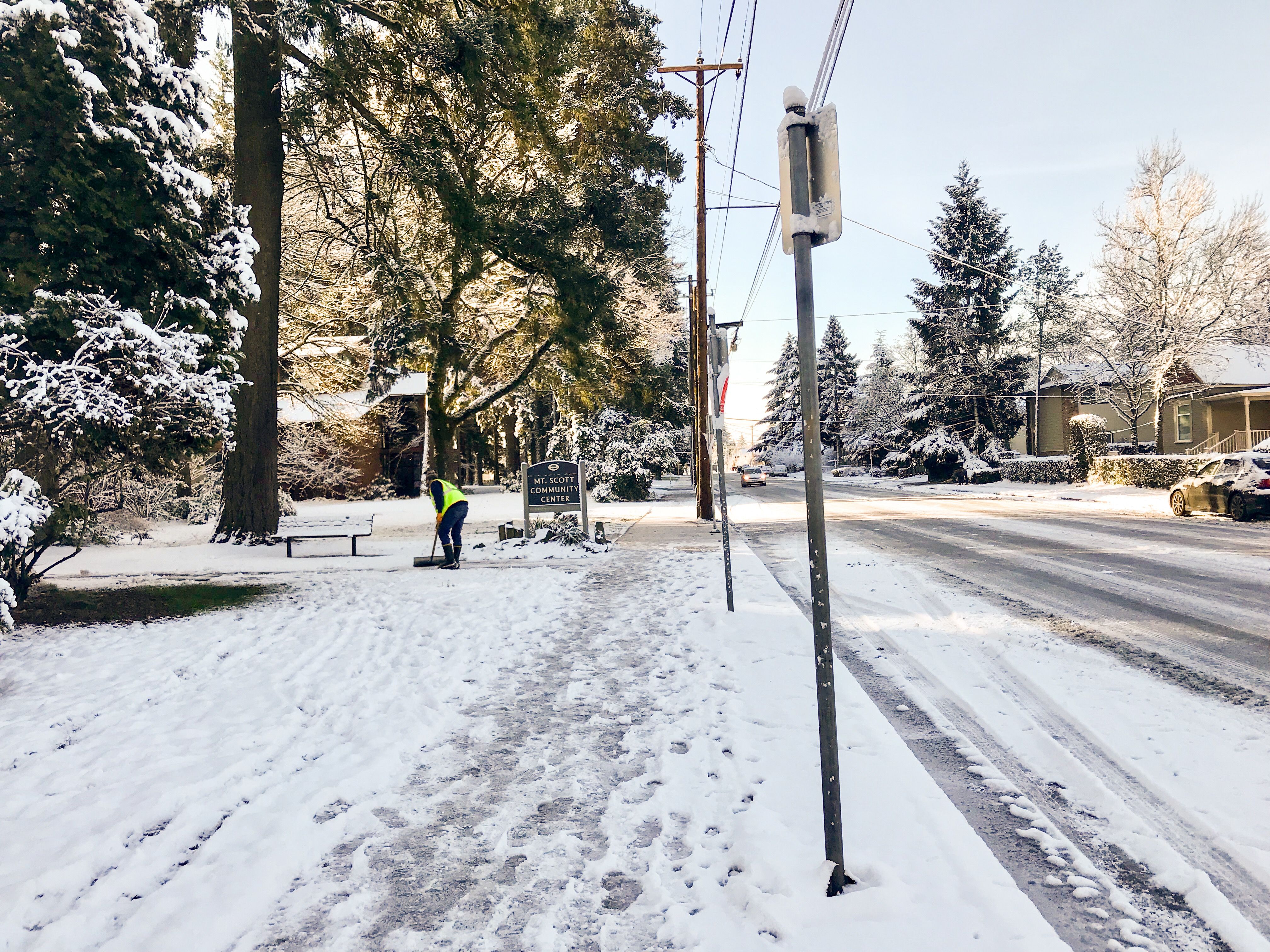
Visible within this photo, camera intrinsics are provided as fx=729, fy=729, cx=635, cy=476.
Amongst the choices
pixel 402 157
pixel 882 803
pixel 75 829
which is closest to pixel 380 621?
pixel 75 829

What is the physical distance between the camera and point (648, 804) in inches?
138

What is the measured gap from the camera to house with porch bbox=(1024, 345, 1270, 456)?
32969 millimetres

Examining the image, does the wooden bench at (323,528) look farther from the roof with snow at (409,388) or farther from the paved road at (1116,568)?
the roof with snow at (409,388)

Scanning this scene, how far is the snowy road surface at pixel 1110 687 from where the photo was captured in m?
2.96

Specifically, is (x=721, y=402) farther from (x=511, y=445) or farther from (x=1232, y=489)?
(x=511, y=445)

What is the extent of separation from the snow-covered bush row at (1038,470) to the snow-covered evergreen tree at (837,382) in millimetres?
27945

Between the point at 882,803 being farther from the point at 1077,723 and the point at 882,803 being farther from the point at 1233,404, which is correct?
the point at 1233,404

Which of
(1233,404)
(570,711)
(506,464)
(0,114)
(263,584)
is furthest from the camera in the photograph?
(506,464)

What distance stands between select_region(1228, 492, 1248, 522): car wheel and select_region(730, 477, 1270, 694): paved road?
200 millimetres

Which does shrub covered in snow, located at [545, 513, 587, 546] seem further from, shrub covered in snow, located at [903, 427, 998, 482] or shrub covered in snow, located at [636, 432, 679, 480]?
shrub covered in snow, located at [903, 427, 998, 482]

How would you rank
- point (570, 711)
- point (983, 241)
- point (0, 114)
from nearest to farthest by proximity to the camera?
point (570, 711)
point (0, 114)
point (983, 241)

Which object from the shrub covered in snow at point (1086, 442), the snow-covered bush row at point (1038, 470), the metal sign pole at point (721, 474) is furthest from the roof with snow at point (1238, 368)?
the metal sign pole at point (721, 474)

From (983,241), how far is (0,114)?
42.1 metres

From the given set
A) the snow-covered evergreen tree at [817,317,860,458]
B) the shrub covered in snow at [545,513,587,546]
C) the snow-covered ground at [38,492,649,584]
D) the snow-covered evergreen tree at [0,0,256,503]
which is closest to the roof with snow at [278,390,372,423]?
the snow-covered ground at [38,492,649,584]
